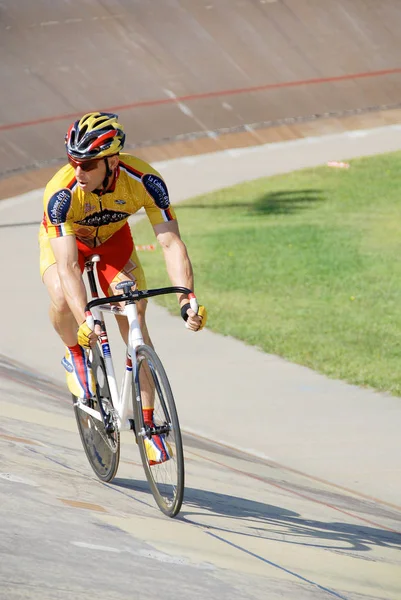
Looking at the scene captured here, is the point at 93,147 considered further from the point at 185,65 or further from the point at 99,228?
the point at 185,65

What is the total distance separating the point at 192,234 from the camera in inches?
577

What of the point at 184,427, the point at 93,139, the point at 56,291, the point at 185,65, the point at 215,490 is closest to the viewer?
the point at 93,139

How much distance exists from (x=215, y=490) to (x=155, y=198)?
1610 mm

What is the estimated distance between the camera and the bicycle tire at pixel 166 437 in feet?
16.1

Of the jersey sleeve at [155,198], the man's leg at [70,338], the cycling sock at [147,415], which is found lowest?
the cycling sock at [147,415]

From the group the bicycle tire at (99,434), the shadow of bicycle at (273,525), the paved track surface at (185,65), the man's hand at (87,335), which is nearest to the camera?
the man's hand at (87,335)

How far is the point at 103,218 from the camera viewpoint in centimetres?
546

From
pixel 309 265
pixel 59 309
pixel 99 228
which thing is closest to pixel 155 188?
pixel 99 228

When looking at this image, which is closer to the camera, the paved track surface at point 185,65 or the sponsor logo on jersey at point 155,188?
the sponsor logo on jersey at point 155,188

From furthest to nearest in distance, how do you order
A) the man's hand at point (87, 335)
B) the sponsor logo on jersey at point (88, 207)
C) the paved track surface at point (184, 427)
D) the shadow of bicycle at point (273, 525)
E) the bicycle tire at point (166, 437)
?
the sponsor logo on jersey at point (88, 207) → the shadow of bicycle at point (273, 525) → the man's hand at point (87, 335) → the bicycle tire at point (166, 437) → the paved track surface at point (184, 427)

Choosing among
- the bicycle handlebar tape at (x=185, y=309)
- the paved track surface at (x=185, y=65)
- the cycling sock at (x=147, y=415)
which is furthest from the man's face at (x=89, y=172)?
the paved track surface at (x=185, y=65)

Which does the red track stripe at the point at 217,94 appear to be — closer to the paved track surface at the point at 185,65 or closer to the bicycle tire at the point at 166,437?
the paved track surface at the point at 185,65

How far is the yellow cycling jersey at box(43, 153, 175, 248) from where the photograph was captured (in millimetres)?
5262

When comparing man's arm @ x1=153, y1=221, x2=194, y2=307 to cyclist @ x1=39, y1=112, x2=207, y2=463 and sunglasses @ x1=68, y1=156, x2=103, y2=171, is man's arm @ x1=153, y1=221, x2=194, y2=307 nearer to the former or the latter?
cyclist @ x1=39, y1=112, x2=207, y2=463
